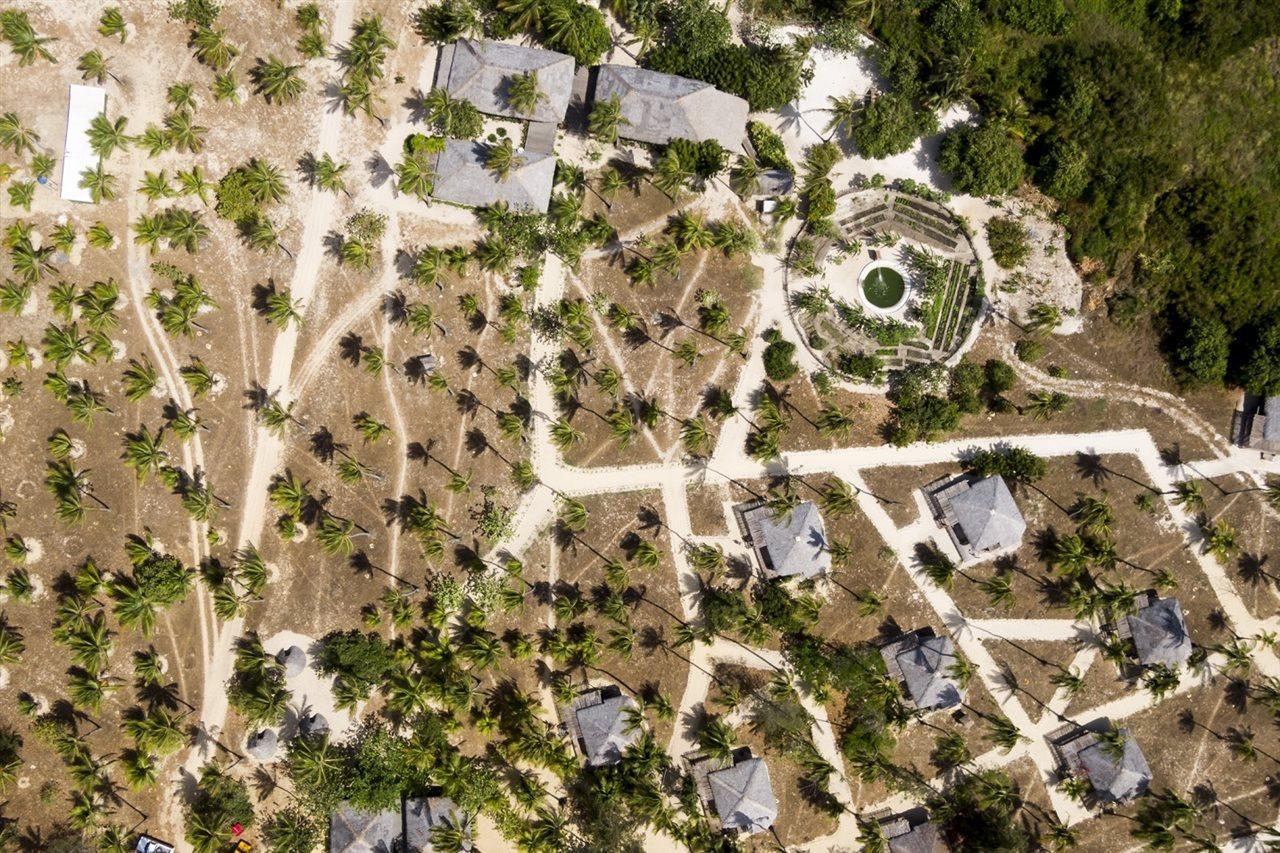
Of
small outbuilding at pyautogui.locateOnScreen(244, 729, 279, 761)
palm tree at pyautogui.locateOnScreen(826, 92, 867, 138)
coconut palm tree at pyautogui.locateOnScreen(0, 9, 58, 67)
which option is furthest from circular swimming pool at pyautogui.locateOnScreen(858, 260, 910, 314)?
coconut palm tree at pyautogui.locateOnScreen(0, 9, 58, 67)

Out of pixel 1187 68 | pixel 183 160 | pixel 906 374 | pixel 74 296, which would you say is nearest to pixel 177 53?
pixel 183 160

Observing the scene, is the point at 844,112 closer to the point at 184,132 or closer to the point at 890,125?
the point at 890,125

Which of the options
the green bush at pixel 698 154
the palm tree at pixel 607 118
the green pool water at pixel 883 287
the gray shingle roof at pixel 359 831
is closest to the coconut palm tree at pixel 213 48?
the palm tree at pixel 607 118

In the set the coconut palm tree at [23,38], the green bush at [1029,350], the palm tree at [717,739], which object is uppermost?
the coconut palm tree at [23,38]

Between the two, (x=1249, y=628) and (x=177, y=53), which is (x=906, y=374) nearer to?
(x=1249, y=628)

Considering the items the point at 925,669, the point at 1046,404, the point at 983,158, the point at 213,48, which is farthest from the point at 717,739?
the point at 213,48

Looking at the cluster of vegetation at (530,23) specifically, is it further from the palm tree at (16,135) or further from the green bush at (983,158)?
the palm tree at (16,135)

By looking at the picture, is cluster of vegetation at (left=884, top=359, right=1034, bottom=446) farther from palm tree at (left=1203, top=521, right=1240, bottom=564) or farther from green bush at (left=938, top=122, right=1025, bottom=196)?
palm tree at (left=1203, top=521, right=1240, bottom=564)
